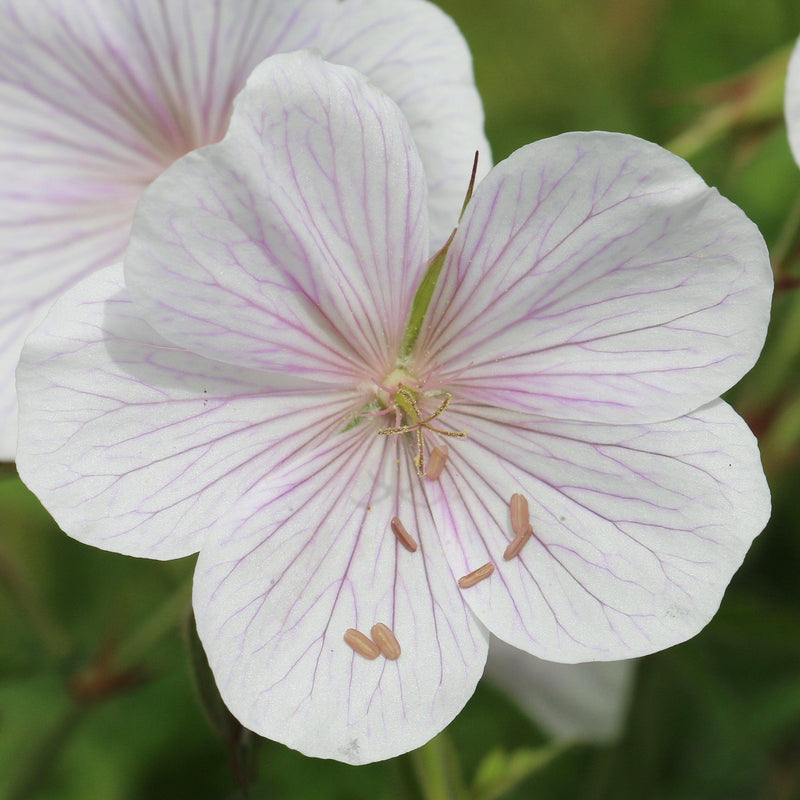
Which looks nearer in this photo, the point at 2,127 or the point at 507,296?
the point at 507,296

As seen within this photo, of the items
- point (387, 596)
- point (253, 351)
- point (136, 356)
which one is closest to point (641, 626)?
point (387, 596)

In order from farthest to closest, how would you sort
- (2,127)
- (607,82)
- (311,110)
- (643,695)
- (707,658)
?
(607,82) → (707,658) → (643,695) → (2,127) → (311,110)

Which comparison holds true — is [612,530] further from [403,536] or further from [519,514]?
[403,536]

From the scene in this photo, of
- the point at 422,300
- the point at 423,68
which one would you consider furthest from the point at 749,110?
the point at 422,300

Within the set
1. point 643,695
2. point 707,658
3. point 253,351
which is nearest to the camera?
point 253,351

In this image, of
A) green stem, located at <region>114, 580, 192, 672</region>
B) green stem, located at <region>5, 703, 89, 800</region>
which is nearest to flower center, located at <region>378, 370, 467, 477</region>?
green stem, located at <region>114, 580, 192, 672</region>

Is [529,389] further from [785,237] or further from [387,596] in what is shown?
[785,237]

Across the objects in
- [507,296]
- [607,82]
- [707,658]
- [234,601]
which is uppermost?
[507,296]

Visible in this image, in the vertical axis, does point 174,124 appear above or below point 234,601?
above

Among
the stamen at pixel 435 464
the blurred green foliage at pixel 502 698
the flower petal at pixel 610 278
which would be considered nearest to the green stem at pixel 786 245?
the blurred green foliage at pixel 502 698
